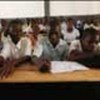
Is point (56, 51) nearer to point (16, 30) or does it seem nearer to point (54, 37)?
point (54, 37)

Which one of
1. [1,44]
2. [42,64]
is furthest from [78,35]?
[1,44]

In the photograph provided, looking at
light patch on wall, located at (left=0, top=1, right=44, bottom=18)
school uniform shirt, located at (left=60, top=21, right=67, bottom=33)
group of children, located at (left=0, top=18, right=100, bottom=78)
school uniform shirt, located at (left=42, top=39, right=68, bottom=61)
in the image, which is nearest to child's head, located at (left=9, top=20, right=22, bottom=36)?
group of children, located at (left=0, top=18, right=100, bottom=78)

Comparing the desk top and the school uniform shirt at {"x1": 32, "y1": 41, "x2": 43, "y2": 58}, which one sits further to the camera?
the school uniform shirt at {"x1": 32, "y1": 41, "x2": 43, "y2": 58}

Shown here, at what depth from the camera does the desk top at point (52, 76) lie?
5.66 ft

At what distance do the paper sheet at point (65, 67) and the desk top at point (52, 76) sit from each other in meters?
0.04

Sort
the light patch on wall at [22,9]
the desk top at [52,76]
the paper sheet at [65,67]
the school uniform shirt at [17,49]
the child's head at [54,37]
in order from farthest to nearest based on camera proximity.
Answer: the light patch on wall at [22,9] → the child's head at [54,37] → the school uniform shirt at [17,49] → the paper sheet at [65,67] → the desk top at [52,76]

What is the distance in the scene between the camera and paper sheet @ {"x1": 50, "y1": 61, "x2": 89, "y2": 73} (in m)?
1.85

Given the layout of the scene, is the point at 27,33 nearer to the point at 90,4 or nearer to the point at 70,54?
the point at 70,54

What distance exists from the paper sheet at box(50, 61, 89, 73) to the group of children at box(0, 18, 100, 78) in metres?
0.06

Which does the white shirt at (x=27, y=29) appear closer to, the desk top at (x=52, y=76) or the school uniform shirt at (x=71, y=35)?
the school uniform shirt at (x=71, y=35)

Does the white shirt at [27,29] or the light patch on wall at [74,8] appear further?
the light patch on wall at [74,8]

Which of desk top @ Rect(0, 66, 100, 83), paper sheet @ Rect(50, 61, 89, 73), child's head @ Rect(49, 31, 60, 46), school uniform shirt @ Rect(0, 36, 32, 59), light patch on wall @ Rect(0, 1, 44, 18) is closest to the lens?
desk top @ Rect(0, 66, 100, 83)

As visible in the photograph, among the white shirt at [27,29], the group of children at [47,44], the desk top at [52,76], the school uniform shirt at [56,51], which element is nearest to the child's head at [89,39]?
the group of children at [47,44]

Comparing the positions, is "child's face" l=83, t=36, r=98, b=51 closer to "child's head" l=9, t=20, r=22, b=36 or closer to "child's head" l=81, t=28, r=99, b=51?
"child's head" l=81, t=28, r=99, b=51
